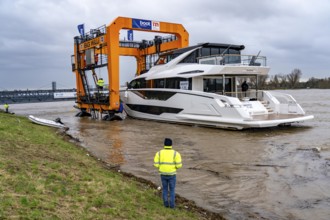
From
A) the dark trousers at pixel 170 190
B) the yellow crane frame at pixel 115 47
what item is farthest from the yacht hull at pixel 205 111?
the dark trousers at pixel 170 190

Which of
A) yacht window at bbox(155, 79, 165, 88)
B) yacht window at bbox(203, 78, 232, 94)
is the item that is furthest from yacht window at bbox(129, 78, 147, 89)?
yacht window at bbox(203, 78, 232, 94)

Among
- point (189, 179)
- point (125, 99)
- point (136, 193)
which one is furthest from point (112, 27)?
point (136, 193)

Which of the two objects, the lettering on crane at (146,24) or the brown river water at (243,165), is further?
the lettering on crane at (146,24)

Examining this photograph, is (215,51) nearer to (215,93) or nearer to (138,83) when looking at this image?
(215,93)

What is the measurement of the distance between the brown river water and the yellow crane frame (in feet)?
19.3

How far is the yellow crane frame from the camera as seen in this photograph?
20.0 meters

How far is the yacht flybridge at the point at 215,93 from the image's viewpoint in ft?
48.0

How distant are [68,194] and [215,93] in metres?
12.7

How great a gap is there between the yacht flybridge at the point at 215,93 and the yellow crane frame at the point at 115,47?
225cm

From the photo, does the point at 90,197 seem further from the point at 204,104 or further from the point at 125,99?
the point at 125,99

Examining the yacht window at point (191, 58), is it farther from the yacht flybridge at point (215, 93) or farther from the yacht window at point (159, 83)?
the yacht window at point (159, 83)

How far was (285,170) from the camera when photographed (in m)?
7.86

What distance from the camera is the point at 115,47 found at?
20.1 metres

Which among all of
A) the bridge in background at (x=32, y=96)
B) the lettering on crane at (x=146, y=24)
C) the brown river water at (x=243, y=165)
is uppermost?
the lettering on crane at (x=146, y=24)
